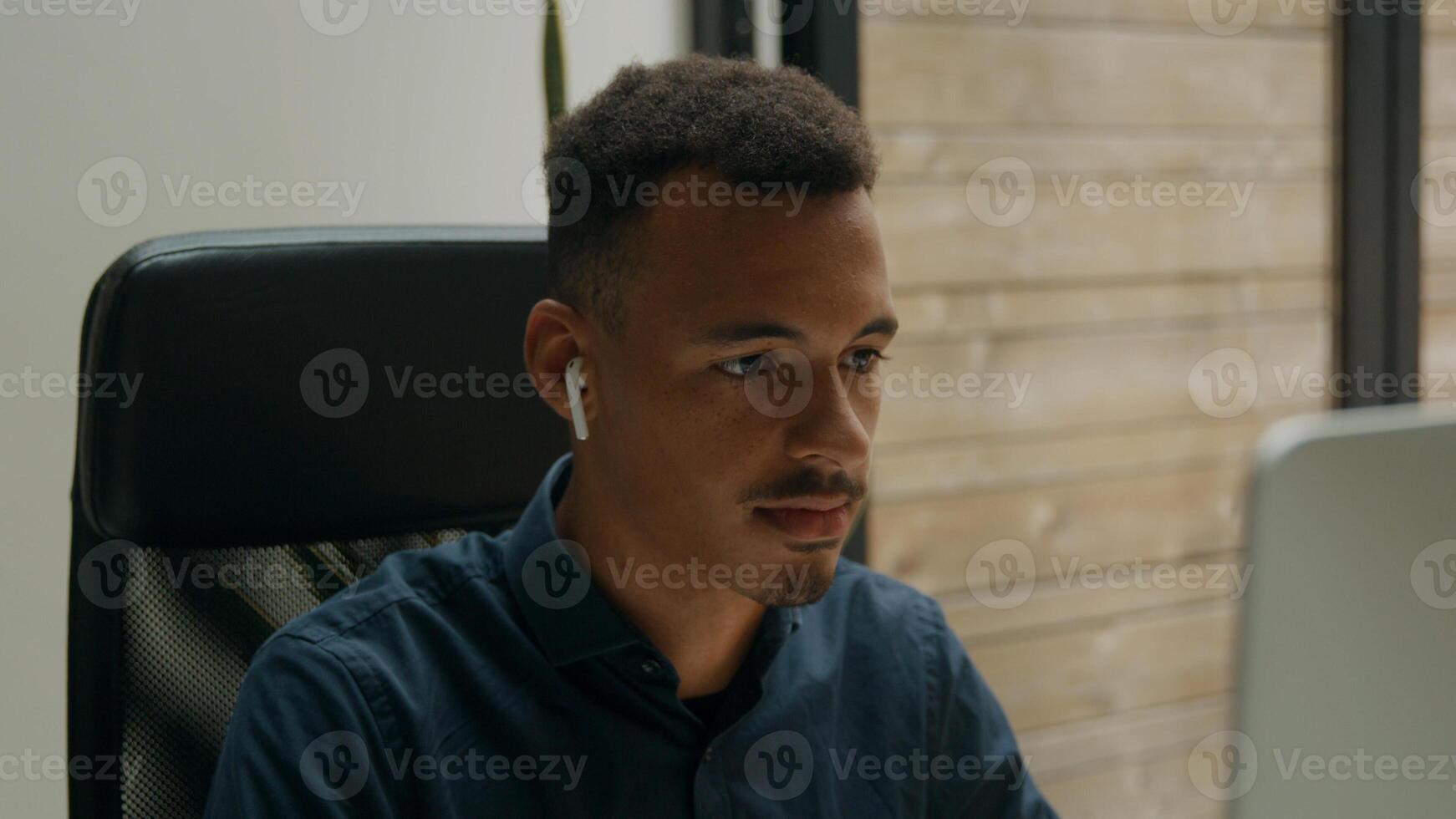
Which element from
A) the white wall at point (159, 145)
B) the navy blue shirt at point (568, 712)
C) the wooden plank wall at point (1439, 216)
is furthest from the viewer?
the wooden plank wall at point (1439, 216)

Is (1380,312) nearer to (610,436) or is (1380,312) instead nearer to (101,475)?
(610,436)

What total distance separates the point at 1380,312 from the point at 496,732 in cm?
193

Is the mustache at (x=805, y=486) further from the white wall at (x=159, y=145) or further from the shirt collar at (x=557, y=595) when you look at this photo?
the white wall at (x=159, y=145)

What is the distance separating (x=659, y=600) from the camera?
3.21 feet

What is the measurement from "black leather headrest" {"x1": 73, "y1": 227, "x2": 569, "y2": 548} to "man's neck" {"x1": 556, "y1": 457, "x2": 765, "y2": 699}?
10cm

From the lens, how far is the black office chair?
35.8 inches

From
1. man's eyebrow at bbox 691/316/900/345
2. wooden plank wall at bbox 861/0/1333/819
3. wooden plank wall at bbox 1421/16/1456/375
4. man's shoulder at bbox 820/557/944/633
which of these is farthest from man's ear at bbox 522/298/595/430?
wooden plank wall at bbox 1421/16/1456/375

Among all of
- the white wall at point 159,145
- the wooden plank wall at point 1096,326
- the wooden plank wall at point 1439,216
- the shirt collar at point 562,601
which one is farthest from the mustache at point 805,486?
the wooden plank wall at point 1439,216

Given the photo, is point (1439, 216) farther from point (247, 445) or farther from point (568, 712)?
point (247, 445)

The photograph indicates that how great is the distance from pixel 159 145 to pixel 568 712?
870mm

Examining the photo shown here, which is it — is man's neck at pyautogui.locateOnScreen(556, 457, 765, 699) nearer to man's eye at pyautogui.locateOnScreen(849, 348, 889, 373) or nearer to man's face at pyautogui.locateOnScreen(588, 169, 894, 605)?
man's face at pyautogui.locateOnScreen(588, 169, 894, 605)

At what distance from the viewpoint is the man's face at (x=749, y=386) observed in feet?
2.99

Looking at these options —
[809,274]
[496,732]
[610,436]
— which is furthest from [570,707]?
Answer: [809,274]

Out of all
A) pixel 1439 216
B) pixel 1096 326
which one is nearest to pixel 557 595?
pixel 1096 326
